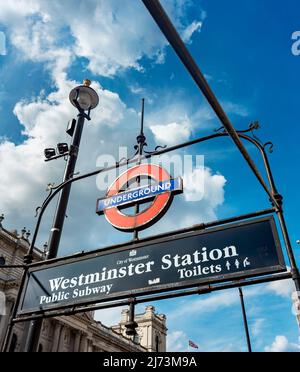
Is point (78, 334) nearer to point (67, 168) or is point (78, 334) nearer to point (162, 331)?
point (162, 331)

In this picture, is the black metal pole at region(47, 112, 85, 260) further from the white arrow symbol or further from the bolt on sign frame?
the white arrow symbol

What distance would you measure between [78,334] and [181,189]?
162 ft

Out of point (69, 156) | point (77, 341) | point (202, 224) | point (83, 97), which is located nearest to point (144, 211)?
point (202, 224)

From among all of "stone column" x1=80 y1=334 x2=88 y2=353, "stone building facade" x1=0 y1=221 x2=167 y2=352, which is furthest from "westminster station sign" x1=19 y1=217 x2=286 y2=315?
"stone column" x1=80 y1=334 x2=88 y2=353

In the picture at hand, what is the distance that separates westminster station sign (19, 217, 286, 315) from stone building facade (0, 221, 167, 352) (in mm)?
28019

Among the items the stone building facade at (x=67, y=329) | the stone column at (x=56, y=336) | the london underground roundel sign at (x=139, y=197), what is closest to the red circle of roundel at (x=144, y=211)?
the london underground roundel sign at (x=139, y=197)

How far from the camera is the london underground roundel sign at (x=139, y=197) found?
194 inches

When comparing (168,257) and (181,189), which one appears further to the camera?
(181,189)

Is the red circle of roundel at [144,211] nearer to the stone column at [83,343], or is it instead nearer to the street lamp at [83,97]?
the street lamp at [83,97]

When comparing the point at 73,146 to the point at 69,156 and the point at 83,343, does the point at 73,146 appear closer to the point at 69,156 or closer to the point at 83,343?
the point at 69,156

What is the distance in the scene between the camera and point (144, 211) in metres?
5.04

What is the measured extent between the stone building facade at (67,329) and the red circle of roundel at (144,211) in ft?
90.9
